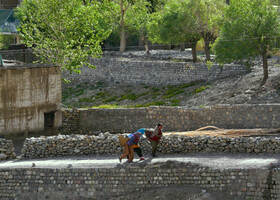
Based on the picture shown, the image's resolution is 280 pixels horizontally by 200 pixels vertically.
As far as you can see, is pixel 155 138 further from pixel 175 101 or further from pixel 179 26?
pixel 179 26

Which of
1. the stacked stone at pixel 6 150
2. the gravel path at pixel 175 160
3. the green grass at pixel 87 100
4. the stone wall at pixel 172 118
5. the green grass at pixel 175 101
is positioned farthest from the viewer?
the green grass at pixel 87 100

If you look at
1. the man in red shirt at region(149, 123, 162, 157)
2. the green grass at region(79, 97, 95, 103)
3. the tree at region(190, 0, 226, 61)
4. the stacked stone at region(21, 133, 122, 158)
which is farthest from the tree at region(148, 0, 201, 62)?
the man in red shirt at region(149, 123, 162, 157)

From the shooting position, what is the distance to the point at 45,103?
29266mm

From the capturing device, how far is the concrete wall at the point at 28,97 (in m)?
27.5

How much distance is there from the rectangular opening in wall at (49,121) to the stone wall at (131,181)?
24.2 ft

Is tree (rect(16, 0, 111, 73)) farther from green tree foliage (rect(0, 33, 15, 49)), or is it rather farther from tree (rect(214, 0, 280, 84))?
green tree foliage (rect(0, 33, 15, 49))

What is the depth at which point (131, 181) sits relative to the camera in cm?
2080

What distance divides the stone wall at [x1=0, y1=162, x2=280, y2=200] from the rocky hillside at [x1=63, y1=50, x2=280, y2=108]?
46.6 ft

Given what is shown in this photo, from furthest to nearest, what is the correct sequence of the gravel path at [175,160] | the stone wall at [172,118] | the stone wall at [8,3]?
1. the stone wall at [8,3]
2. the stone wall at [172,118]
3. the gravel path at [175,160]

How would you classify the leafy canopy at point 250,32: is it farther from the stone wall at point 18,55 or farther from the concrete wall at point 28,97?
the stone wall at point 18,55

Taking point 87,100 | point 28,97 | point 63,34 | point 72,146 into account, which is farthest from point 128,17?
point 72,146

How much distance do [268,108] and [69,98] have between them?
23.6 m

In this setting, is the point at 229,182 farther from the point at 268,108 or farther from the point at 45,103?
the point at 45,103

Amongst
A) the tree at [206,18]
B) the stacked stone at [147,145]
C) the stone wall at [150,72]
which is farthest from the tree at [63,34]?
the stacked stone at [147,145]
